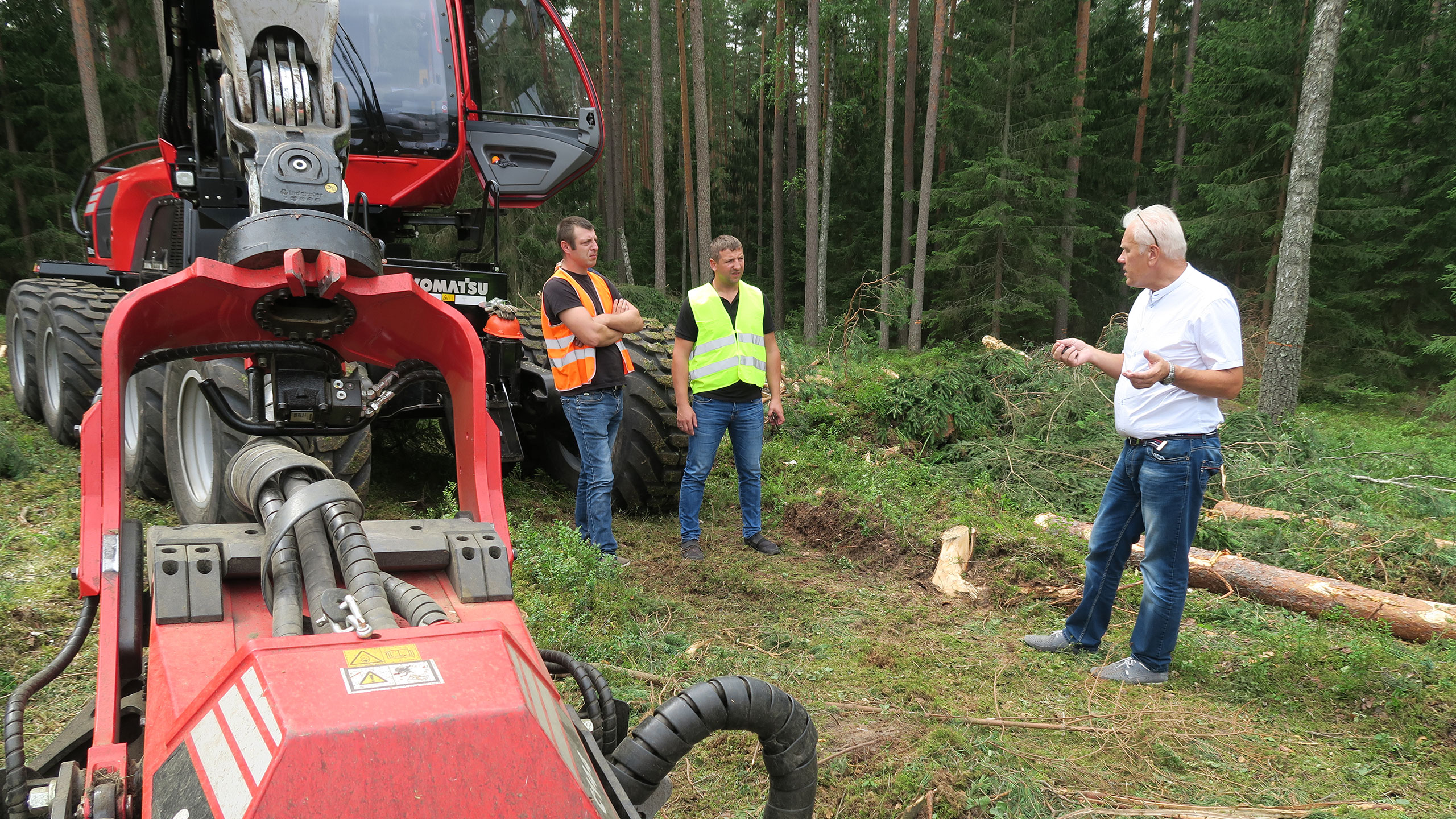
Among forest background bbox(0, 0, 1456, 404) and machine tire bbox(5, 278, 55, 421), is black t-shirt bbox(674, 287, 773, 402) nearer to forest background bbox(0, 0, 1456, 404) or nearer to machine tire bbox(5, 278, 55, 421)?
machine tire bbox(5, 278, 55, 421)

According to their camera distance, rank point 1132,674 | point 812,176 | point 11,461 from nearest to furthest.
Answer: point 1132,674 → point 11,461 → point 812,176

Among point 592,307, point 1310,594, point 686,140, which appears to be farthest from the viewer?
point 686,140

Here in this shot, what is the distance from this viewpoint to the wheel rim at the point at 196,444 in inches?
118

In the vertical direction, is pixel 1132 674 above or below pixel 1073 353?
below

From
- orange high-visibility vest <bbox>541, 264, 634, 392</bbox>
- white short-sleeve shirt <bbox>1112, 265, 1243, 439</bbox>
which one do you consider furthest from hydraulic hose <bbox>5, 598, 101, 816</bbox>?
white short-sleeve shirt <bbox>1112, 265, 1243, 439</bbox>

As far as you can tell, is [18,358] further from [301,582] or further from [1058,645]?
[1058,645]

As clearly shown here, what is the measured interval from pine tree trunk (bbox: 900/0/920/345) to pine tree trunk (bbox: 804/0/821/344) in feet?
7.16

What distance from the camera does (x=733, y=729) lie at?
199 cm

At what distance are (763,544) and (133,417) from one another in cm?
356

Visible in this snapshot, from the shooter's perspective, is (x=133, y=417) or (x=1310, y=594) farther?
(x=1310, y=594)

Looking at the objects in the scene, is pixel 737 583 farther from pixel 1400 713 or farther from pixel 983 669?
pixel 1400 713

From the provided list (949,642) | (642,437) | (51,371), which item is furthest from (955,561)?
(51,371)

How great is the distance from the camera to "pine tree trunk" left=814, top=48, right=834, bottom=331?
22.2 metres

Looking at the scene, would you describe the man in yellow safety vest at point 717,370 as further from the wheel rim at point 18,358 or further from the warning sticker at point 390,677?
the wheel rim at point 18,358
